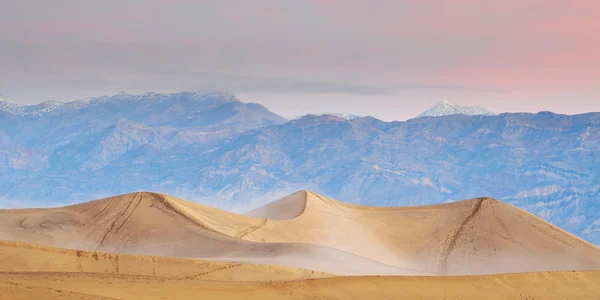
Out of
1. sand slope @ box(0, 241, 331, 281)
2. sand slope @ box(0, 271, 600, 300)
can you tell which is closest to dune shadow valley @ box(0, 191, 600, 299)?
sand slope @ box(0, 241, 331, 281)

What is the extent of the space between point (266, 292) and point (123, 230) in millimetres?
64852

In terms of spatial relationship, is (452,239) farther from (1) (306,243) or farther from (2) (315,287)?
(2) (315,287)

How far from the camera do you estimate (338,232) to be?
115250 mm

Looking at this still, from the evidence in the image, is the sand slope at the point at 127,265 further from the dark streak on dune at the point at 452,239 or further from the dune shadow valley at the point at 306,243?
the dark streak on dune at the point at 452,239

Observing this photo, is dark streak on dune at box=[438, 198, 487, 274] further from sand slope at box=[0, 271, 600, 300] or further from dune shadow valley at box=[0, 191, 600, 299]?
sand slope at box=[0, 271, 600, 300]

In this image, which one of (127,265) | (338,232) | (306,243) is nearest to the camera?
(127,265)

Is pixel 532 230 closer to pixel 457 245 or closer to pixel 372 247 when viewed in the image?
pixel 457 245

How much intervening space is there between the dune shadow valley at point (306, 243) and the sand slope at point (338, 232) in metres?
0.17

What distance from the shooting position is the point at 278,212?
126 metres

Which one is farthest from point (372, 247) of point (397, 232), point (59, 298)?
point (59, 298)

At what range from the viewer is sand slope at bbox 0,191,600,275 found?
336ft

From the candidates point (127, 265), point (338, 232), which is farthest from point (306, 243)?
point (127, 265)

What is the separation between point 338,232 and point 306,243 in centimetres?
2177

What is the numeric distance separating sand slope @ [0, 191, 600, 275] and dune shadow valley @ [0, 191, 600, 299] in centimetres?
17
